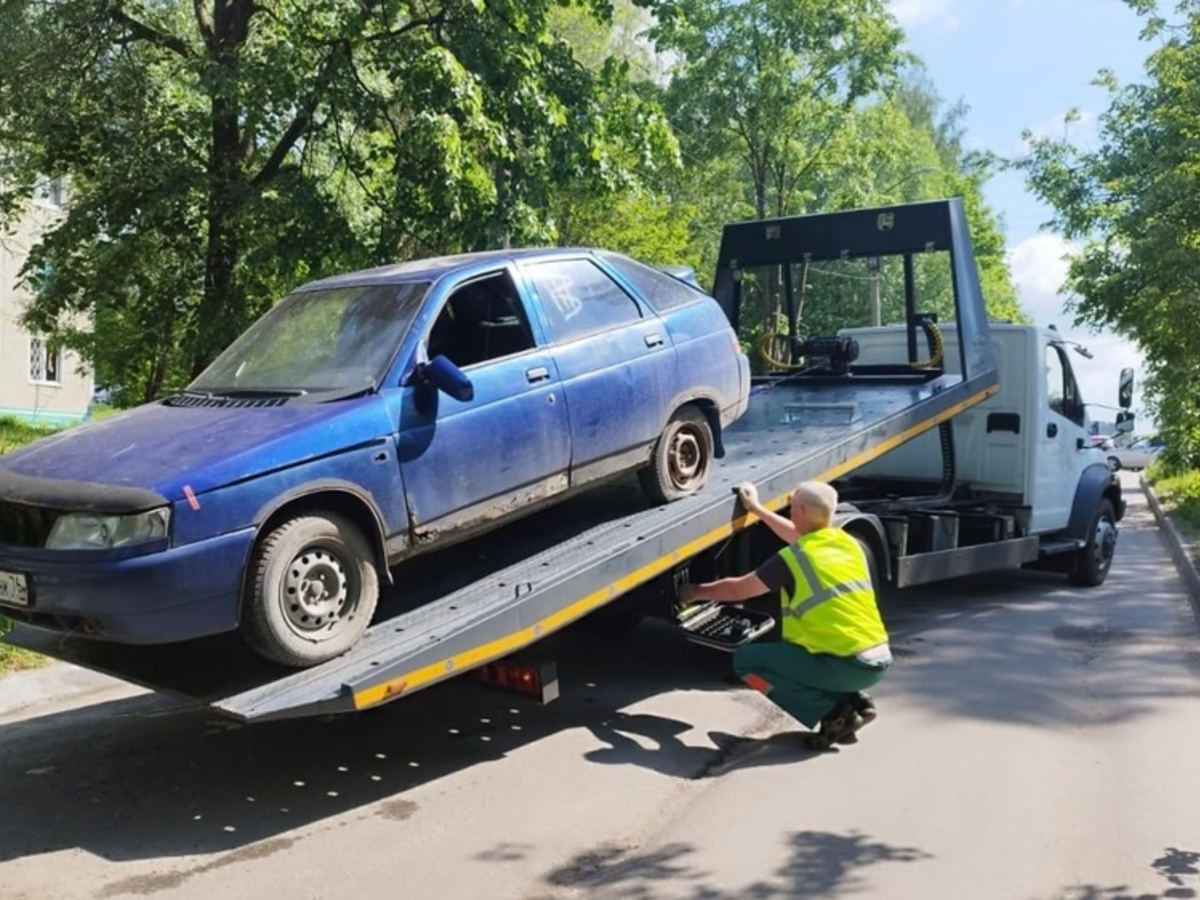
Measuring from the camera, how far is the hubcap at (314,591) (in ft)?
15.1

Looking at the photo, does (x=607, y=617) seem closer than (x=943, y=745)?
No

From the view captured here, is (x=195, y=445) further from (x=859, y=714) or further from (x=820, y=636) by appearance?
(x=859, y=714)

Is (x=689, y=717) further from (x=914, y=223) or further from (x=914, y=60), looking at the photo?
(x=914, y=60)

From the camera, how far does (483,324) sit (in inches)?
232

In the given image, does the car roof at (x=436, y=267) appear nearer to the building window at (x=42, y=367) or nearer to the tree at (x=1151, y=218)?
the tree at (x=1151, y=218)

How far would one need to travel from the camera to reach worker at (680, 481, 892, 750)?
581 cm

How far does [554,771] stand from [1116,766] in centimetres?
283

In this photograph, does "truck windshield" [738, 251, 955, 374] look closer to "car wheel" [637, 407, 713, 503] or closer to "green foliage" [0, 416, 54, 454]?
"car wheel" [637, 407, 713, 503]

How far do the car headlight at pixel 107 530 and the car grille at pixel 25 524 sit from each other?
0.31 feet

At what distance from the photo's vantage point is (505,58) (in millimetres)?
11562

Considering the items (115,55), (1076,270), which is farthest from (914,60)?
(115,55)

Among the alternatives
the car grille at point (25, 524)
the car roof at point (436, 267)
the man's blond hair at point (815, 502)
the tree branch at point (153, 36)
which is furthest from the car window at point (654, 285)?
the tree branch at point (153, 36)

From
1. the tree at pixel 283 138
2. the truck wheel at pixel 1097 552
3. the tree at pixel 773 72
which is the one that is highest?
the tree at pixel 773 72

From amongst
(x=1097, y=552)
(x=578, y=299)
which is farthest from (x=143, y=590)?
(x=1097, y=552)
